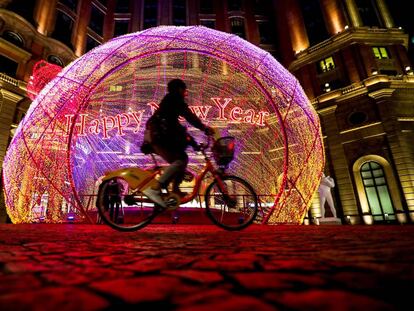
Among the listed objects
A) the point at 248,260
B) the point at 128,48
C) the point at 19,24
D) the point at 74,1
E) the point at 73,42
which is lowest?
the point at 248,260

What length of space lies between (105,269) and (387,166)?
70.3 ft

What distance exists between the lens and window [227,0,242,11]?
101 feet

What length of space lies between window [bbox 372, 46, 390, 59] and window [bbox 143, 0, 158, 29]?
79.0 feet

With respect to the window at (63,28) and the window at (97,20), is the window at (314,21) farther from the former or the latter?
the window at (63,28)

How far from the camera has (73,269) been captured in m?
1.18

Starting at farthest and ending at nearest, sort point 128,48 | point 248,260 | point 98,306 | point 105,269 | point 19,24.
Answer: point 19,24, point 128,48, point 248,260, point 105,269, point 98,306

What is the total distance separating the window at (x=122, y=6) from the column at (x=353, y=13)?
2528 cm

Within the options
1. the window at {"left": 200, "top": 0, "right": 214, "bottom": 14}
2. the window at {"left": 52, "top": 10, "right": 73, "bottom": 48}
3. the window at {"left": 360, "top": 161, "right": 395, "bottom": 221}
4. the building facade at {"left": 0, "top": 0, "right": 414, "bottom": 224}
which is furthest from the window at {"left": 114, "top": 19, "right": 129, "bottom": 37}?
the window at {"left": 360, "top": 161, "right": 395, "bottom": 221}

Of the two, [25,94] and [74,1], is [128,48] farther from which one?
[74,1]

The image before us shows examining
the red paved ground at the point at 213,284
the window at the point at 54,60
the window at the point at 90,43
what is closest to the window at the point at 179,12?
the window at the point at 90,43

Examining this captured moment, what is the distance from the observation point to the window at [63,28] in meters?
23.3

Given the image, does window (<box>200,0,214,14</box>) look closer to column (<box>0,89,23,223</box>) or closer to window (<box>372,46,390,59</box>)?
window (<box>372,46,390,59</box>)

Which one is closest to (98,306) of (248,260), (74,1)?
(248,260)

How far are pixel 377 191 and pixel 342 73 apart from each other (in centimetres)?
1061
